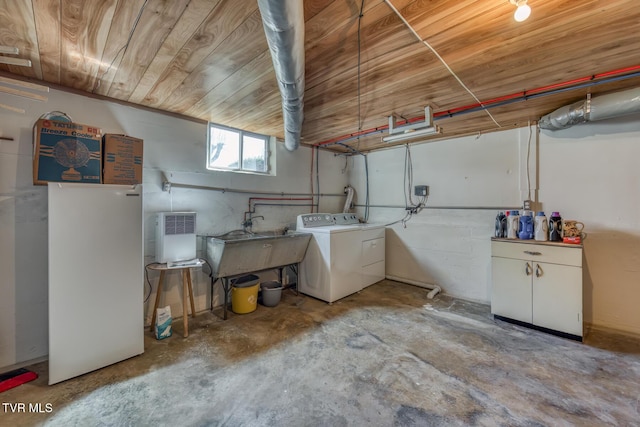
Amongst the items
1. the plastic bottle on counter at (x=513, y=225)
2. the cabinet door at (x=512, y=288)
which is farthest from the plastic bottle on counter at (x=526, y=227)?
the cabinet door at (x=512, y=288)

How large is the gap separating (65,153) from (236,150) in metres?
1.83

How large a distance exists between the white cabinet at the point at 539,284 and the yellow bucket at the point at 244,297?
9.09 feet

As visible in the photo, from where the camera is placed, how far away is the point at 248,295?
311 cm

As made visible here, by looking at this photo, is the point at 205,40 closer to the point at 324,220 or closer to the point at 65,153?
the point at 65,153

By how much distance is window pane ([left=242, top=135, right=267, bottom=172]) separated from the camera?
3674mm

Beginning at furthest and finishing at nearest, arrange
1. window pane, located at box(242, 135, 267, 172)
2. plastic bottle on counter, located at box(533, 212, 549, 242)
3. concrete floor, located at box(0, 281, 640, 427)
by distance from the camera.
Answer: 1. window pane, located at box(242, 135, 267, 172)
2. plastic bottle on counter, located at box(533, 212, 549, 242)
3. concrete floor, located at box(0, 281, 640, 427)

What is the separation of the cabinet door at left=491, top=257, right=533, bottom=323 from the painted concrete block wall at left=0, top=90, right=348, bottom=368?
2787 millimetres

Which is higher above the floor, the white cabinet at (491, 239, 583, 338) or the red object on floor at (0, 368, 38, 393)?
the white cabinet at (491, 239, 583, 338)

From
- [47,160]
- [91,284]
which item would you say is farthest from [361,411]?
[47,160]

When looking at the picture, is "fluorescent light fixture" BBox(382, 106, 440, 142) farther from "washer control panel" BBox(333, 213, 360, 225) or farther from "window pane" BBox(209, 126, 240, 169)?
"window pane" BBox(209, 126, 240, 169)

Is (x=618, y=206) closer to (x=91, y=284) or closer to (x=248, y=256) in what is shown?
(x=248, y=256)

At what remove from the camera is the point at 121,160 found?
2.21 meters

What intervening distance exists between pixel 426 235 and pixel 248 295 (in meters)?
2.76

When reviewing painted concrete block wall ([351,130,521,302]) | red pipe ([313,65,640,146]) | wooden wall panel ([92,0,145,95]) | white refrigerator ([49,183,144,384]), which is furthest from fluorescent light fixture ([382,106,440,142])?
white refrigerator ([49,183,144,384])
